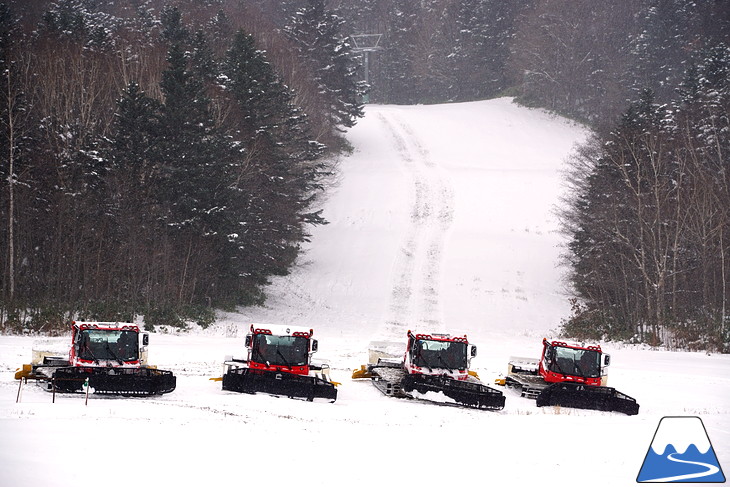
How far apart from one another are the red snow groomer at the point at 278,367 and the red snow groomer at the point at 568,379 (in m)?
5.65

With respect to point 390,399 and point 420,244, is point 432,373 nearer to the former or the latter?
point 390,399

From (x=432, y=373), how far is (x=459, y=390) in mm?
1779

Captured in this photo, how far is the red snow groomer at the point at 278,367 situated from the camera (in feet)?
66.3

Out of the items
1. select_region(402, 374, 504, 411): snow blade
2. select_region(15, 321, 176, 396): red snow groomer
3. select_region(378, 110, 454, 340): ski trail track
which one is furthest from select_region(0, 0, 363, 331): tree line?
select_region(402, 374, 504, 411): snow blade

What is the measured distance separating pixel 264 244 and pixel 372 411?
2719 cm

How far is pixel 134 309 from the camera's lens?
3606 cm

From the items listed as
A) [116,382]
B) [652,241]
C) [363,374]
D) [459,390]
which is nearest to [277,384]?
[116,382]

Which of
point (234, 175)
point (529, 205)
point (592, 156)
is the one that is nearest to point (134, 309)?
point (234, 175)

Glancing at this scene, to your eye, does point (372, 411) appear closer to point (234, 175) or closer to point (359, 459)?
point (359, 459)

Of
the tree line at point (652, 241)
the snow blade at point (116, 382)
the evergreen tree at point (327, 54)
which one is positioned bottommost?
the snow blade at point (116, 382)

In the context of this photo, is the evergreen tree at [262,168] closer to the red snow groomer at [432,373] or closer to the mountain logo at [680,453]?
the red snow groomer at [432,373]

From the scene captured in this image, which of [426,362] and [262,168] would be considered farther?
[262,168]

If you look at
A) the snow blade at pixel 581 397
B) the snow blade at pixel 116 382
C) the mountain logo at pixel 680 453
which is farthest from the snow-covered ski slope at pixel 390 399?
the mountain logo at pixel 680 453

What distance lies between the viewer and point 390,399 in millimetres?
20984
